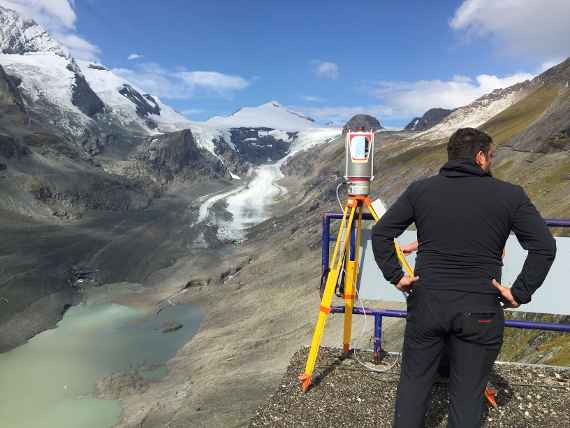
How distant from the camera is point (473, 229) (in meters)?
4.63

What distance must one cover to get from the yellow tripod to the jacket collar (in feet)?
6.92

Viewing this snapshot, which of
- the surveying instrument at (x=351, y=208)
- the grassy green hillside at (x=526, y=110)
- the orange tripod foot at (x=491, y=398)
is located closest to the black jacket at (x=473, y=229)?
the surveying instrument at (x=351, y=208)

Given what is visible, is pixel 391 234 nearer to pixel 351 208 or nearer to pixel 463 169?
pixel 463 169

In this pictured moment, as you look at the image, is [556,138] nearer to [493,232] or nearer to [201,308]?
[493,232]

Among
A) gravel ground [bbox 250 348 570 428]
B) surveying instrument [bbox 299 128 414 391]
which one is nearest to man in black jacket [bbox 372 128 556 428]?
gravel ground [bbox 250 348 570 428]

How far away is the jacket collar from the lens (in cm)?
475

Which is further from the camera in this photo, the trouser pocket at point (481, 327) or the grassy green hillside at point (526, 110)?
the grassy green hillside at point (526, 110)

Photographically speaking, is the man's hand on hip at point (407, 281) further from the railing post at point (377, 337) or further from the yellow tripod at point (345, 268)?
the railing post at point (377, 337)

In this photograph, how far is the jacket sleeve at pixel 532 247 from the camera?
452 cm

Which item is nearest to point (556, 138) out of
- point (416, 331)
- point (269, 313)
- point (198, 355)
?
point (269, 313)

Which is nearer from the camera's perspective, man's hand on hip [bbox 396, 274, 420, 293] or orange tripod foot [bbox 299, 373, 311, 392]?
man's hand on hip [bbox 396, 274, 420, 293]

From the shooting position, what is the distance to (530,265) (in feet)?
15.0

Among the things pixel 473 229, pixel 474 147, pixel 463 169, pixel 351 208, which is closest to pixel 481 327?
pixel 473 229

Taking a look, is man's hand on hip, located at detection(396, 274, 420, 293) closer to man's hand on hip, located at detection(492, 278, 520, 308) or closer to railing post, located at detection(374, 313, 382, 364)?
man's hand on hip, located at detection(492, 278, 520, 308)
